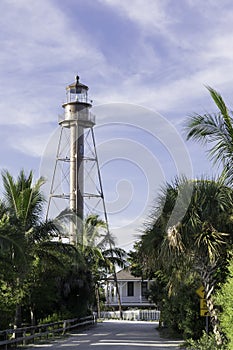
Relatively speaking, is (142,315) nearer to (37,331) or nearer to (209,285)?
(37,331)

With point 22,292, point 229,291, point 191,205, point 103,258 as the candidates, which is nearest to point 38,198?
point 22,292

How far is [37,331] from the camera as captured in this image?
32094 mm

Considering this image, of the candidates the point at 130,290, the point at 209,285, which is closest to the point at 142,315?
the point at 130,290

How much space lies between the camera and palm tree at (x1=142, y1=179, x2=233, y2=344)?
20.1m

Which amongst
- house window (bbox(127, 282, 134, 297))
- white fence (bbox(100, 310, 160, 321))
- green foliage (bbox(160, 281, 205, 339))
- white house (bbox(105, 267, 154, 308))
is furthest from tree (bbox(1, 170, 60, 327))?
house window (bbox(127, 282, 134, 297))

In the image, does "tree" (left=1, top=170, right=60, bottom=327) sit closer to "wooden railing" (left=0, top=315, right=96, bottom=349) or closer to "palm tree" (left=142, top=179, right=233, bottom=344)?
"wooden railing" (left=0, top=315, right=96, bottom=349)

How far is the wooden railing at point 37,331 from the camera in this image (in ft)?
78.5

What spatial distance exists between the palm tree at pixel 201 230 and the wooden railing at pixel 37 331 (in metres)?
6.83

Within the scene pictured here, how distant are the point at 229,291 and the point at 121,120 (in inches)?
491

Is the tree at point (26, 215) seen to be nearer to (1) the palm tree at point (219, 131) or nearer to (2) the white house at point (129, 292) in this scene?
(1) the palm tree at point (219, 131)

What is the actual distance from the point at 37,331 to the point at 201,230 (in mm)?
14896

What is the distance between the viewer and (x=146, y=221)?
2256cm

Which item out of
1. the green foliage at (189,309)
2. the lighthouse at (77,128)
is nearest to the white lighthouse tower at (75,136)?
the lighthouse at (77,128)

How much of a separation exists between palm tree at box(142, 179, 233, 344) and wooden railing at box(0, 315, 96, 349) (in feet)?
22.4
